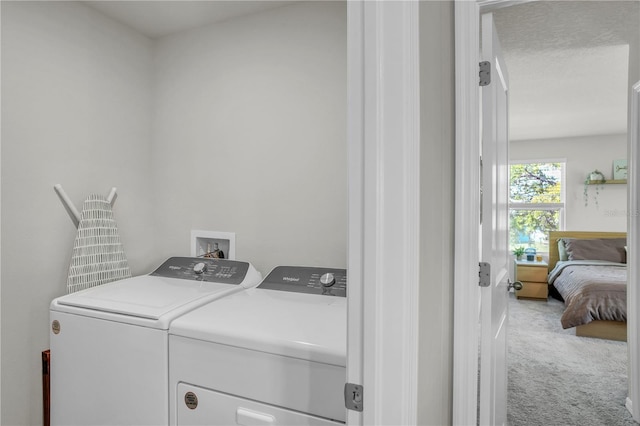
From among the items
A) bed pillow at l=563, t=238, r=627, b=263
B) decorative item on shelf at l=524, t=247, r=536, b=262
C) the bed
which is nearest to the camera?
the bed

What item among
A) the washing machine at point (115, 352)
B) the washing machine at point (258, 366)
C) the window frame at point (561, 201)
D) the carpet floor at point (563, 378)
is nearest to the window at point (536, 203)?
the window frame at point (561, 201)

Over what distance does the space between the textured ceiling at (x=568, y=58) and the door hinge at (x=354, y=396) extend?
91.9 inches

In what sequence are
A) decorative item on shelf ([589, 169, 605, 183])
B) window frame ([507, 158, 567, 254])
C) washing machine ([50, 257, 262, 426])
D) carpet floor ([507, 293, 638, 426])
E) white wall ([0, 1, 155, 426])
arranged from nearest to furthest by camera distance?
washing machine ([50, 257, 262, 426]) < white wall ([0, 1, 155, 426]) < carpet floor ([507, 293, 638, 426]) < decorative item on shelf ([589, 169, 605, 183]) < window frame ([507, 158, 567, 254])

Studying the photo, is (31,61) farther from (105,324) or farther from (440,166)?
(440,166)

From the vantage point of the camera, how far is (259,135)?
213 centimetres

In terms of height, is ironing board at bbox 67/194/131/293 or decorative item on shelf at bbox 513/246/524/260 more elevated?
ironing board at bbox 67/194/131/293

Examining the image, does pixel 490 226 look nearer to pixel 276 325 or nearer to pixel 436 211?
pixel 436 211

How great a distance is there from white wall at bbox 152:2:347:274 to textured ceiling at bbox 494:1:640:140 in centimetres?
125

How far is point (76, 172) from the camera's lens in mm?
1989

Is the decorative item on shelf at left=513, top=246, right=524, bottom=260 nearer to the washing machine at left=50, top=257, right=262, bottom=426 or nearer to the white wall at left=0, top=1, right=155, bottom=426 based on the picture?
the washing machine at left=50, top=257, right=262, bottom=426

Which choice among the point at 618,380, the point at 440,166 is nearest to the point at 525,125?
the point at 618,380

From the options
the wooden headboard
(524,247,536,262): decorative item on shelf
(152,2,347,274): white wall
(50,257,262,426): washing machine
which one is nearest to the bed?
the wooden headboard

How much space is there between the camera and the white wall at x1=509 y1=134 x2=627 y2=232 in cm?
550

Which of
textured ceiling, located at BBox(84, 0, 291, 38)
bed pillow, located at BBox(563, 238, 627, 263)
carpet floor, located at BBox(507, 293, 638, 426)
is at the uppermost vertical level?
textured ceiling, located at BBox(84, 0, 291, 38)
